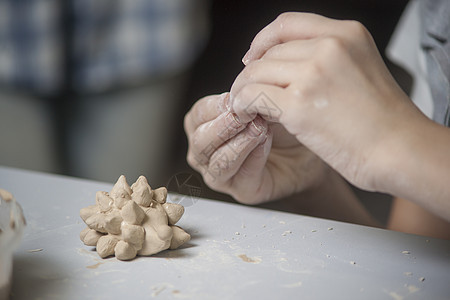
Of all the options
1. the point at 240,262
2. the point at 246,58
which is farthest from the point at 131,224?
the point at 246,58

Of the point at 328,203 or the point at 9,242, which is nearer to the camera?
the point at 9,242

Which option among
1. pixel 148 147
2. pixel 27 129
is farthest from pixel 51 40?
pixel 148 147

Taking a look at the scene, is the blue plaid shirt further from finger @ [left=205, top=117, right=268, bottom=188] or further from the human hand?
the human hand

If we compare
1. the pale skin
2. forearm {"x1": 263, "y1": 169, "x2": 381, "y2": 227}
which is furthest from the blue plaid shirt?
the pale skin

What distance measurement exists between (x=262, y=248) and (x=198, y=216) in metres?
0.10

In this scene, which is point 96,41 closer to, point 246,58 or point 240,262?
point 246,58

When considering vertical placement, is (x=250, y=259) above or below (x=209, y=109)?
below

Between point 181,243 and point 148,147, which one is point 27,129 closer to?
point 148,147

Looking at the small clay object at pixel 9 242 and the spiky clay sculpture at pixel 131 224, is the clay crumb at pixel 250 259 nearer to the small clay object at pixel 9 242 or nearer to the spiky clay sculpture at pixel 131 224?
the spiky clay sculpture at pixel 131 224

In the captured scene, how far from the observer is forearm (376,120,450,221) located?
392 millimetres

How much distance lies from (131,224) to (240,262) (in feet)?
0.36

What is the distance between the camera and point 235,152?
54 cm

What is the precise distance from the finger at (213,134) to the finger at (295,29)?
0.09 metres

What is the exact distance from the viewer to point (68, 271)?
1.38 feet
